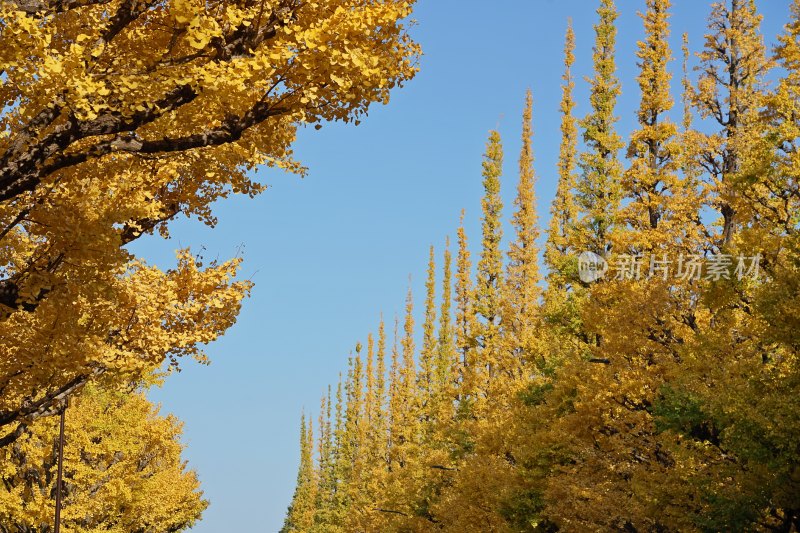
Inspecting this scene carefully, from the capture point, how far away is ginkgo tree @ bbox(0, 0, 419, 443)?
7168 millimetres

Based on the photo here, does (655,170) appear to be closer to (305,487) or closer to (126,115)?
(126,115)

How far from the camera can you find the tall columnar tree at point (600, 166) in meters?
25.0

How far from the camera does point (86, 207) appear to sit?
9242mm

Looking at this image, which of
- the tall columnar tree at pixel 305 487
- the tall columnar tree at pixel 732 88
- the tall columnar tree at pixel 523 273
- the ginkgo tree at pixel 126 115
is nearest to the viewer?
the ginkgo tree at pixel 126 115

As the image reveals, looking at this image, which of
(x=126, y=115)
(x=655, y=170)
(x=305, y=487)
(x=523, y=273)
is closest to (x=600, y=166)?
(x=655, y=170)

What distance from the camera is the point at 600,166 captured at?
83.6 ft

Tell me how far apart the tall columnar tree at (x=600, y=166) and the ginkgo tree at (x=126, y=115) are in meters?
15.4

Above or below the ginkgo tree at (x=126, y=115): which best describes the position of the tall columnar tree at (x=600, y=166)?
above

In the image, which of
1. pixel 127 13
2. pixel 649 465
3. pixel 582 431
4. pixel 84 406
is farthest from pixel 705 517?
pixel 84 406

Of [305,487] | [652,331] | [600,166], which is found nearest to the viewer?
[652,331]

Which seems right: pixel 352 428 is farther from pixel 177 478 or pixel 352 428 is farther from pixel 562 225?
pixel 562 225

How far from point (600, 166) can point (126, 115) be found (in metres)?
20.1

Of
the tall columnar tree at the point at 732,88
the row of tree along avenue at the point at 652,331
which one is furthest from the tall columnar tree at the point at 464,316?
the tall columnar tree at the point at 732,88

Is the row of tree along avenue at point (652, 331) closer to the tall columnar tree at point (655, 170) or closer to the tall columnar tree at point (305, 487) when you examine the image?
the tall columnar tree at point (655, 170)
